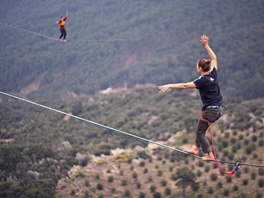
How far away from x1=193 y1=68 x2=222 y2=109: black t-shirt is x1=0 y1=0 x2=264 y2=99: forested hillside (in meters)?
35.7

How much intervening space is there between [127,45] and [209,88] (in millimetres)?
50879

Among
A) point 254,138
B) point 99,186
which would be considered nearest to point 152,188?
point 99,186

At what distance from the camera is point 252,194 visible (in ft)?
61.1

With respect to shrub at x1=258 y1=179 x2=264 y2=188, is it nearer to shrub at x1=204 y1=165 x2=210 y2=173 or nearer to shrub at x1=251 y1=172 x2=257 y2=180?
shrub at x1=251 y1=172 x2=257 y2=180

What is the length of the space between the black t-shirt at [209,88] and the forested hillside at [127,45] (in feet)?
117

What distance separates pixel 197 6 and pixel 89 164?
42997 mm

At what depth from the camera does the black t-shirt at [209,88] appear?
8.38 metres

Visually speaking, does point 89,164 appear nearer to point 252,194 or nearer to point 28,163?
point 28,163

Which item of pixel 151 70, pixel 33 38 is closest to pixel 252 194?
pixel 151 70

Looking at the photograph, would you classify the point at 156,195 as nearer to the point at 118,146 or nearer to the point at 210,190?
the point at 210,190

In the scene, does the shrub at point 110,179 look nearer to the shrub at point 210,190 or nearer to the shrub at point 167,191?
the shrub at point 167,191

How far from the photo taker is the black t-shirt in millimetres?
8383

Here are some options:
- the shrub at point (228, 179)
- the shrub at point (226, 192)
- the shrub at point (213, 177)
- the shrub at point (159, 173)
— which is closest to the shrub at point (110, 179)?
the shrub at point (159, 173)

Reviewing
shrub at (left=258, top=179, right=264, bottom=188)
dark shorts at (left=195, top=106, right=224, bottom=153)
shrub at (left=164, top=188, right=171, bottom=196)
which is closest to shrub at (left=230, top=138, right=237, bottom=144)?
shrub at (left=258, top=179, right=264, bottom=188)
